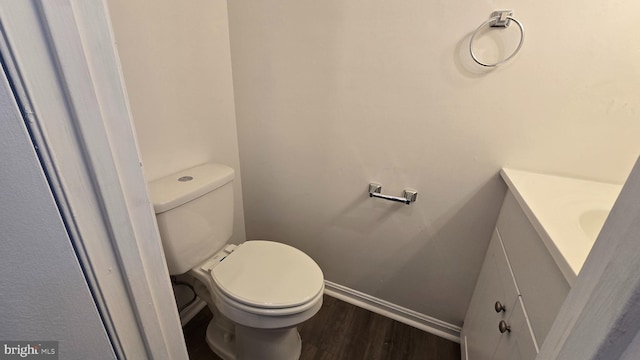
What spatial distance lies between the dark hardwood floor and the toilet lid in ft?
1.48

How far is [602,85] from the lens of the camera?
80 cm

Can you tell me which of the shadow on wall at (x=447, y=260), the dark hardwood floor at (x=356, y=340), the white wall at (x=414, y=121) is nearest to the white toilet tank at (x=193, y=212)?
the white wall at (x=414, y=121)

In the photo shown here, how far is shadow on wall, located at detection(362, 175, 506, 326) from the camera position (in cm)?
105

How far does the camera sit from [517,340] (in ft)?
2.10

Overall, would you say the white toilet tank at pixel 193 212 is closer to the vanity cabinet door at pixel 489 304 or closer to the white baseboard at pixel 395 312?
the white baseboard at pixel 395 312

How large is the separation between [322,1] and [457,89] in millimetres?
631

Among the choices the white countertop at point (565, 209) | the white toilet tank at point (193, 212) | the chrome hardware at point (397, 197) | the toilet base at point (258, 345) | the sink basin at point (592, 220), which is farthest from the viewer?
the chrome hardware at point (397, 197)

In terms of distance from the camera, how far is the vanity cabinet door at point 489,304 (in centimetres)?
77

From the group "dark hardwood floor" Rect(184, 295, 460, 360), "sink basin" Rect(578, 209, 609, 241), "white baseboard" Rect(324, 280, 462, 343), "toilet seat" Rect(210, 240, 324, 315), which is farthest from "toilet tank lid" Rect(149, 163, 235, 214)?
"sink basin" Rect(578, 209, 609, 241)

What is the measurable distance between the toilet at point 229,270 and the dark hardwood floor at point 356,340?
84mm

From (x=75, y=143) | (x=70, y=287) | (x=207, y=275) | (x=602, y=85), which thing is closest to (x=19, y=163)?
(x=75, y=143)

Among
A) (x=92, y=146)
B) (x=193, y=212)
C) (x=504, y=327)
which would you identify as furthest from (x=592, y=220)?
(x=193, y=212)

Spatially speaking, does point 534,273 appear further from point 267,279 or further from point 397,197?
point 267,279

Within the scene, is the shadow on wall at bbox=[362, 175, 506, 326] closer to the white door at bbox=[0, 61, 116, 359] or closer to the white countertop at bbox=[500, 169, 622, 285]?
the white countertop at bbox=[500, 169, 622, 285]
